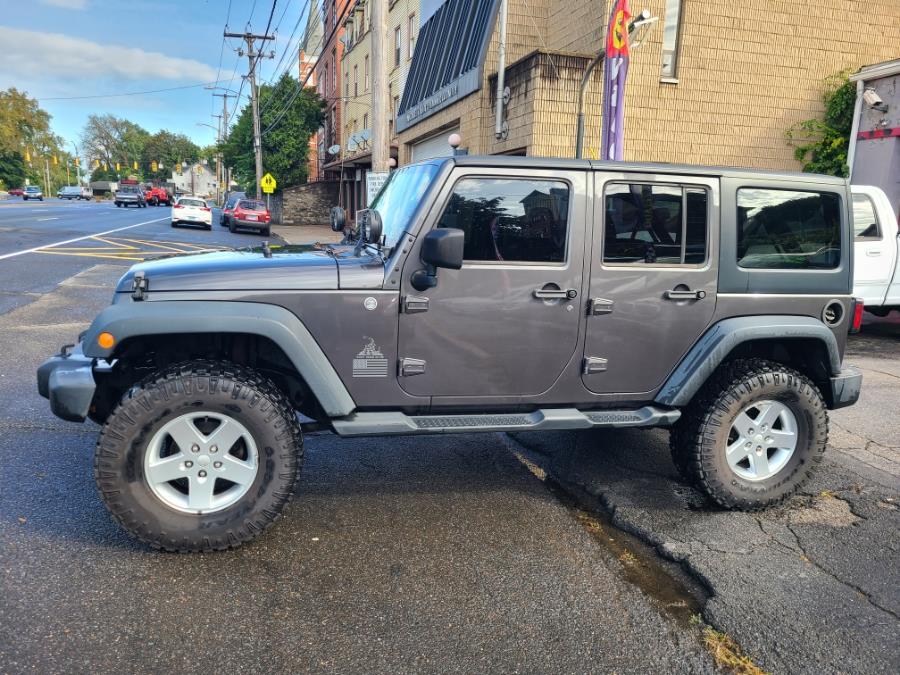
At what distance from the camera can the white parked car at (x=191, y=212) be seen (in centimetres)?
3039

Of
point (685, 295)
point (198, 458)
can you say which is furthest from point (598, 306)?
point (198, 458)

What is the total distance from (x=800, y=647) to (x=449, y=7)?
19.6 meters

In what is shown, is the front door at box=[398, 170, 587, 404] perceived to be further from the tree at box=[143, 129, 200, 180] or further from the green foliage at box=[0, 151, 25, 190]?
the tree at box=[143, 129, 200, 180]

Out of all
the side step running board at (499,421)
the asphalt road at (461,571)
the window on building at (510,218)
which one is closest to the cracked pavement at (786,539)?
the asphalt road at (461,571)

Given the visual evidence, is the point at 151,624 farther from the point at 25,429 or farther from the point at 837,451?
the point at 837,451

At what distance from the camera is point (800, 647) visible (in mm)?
2707

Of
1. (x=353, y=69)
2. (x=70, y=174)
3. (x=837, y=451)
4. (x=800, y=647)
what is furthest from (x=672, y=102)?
(x=70, y=174)

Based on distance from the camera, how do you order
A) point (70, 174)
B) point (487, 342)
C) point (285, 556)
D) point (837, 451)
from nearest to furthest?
1. point (285, 556)
2. point (487, 342)
3. point (837, 451)
4. point (70, 174)

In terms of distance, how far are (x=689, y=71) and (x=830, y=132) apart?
11.8ft

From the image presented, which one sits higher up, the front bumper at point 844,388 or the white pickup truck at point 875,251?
the white pickup truck at point 875,251

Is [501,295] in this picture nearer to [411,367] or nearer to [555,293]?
[555,293]

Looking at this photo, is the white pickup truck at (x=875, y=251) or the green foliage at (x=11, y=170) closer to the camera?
the white pickup truck at (x=875, y=251)

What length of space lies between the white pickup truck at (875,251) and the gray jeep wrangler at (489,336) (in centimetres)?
571

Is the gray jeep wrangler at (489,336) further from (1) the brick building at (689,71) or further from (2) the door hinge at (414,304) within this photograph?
(1) the brick building at (689,71)
